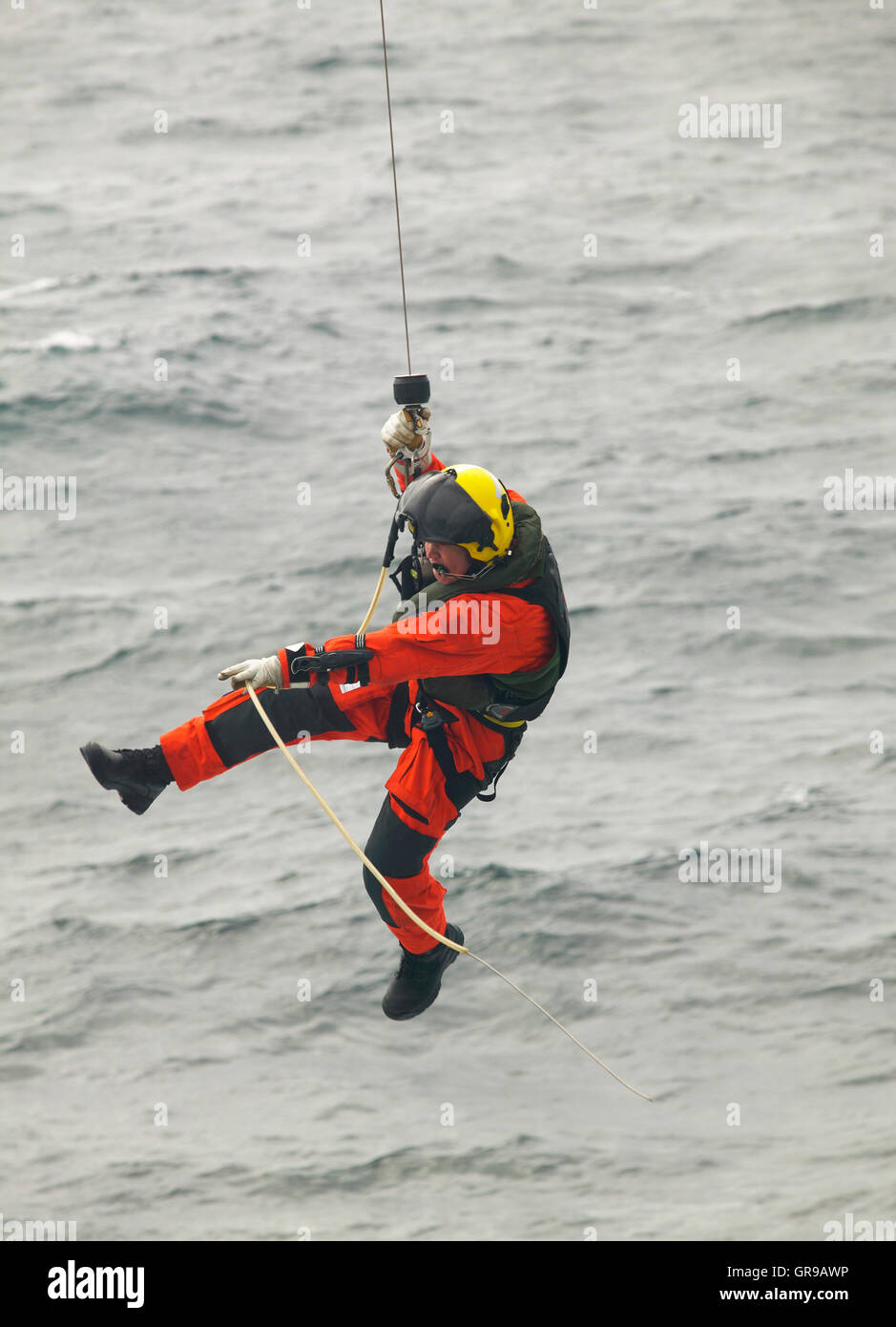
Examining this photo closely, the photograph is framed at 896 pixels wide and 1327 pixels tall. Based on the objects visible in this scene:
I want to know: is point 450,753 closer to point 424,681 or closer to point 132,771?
point 424,681

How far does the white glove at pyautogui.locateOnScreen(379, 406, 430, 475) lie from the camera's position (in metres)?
6.78

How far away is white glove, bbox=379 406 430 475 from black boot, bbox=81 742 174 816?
1.65 meters

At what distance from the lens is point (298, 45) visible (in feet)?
104

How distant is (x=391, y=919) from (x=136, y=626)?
37.1ft

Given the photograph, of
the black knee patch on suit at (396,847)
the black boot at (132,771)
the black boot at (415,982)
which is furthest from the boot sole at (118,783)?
the black boot at (415,982)

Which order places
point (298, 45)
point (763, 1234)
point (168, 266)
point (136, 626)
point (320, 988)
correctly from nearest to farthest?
point (763, 1234) < point (320, 988) < point (136, 626) < point (168, 266) < point (298, 45)

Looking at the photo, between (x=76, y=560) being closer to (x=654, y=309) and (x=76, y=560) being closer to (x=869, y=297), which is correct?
(x=654, y=309)

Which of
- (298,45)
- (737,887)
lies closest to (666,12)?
(298,45)

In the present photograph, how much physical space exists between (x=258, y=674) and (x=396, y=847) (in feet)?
4.28

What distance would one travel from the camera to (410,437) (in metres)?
6.82

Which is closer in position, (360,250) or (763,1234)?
(763,1234)

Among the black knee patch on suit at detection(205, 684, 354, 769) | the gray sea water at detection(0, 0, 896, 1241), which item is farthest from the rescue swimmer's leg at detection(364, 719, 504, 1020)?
the gray sea water at detection(0, 0, 896, 1241)

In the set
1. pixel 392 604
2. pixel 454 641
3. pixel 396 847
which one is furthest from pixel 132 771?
pixel 392 604

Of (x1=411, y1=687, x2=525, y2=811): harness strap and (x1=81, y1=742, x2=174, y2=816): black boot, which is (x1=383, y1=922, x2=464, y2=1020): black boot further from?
(x1=81, y1=742, x2=174, y2=816): black boot
